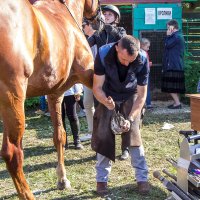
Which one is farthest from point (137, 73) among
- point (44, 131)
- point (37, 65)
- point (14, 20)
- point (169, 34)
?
point (169, 34)

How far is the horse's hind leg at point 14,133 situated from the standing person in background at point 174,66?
6.19m

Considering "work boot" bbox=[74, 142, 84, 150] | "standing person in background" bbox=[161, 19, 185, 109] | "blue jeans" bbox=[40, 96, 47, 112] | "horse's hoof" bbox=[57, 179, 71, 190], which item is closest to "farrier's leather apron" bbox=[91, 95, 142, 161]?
"horse's hoof" bbox=[57, 179, 71, 190]

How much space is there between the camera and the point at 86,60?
451 cm

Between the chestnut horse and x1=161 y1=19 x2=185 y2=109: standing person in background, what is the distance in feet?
15.6

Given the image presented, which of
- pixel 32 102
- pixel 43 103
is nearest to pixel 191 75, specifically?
pixel 43 103

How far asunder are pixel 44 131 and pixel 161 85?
3.56 meters

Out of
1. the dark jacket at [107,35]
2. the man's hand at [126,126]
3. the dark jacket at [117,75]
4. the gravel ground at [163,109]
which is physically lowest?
the gravel ground at [163,109]

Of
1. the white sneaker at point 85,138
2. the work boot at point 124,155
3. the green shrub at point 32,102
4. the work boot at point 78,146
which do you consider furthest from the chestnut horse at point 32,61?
the green shrub at point 32,102

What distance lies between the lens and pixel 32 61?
3.41 m

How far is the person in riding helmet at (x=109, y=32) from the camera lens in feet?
18.5

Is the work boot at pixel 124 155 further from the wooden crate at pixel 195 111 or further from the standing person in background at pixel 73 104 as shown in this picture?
the wooden crate at pixel 195 111

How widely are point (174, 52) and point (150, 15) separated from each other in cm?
132

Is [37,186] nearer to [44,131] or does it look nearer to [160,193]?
[160,193]

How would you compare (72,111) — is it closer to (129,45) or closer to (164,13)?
(129,45)
